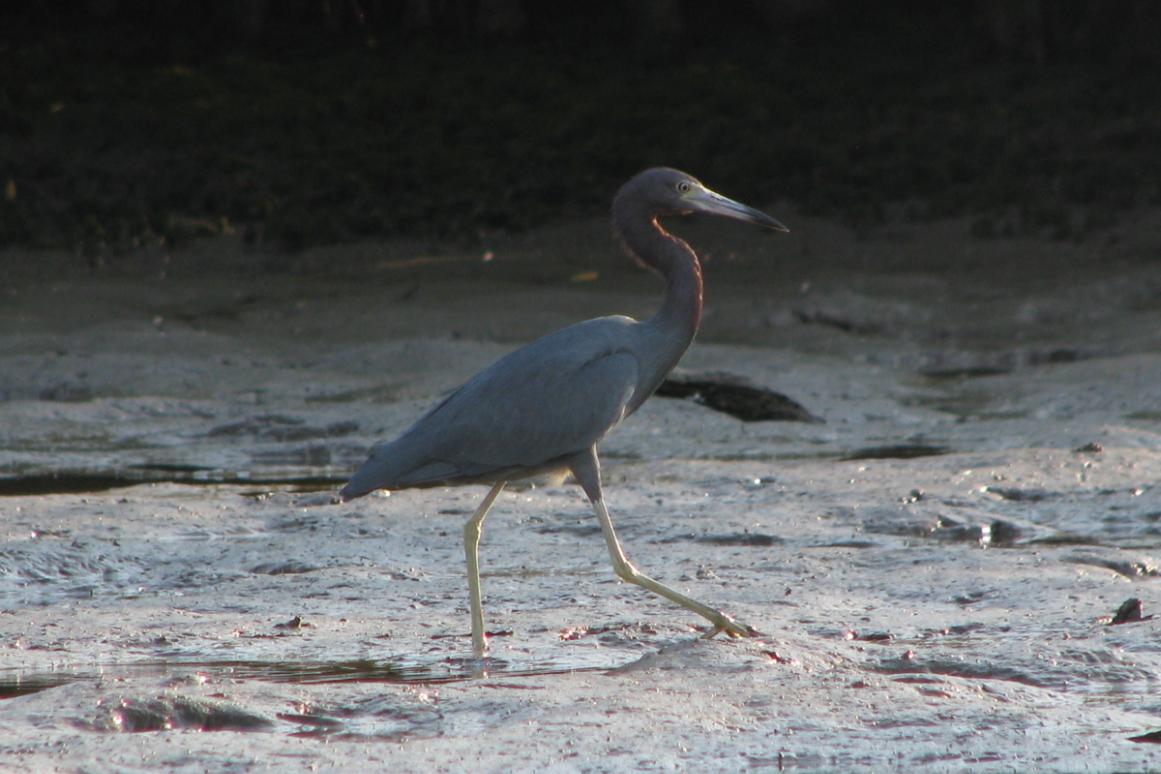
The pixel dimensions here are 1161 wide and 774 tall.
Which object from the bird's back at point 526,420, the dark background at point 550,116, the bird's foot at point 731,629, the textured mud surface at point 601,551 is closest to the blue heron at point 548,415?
the bird's back at point 526,420

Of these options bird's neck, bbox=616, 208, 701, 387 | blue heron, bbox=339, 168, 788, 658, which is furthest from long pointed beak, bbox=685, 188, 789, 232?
blue heron, bbox=339, 168, 788, 658

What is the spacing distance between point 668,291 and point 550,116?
15611mm

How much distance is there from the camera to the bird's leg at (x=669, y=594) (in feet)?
17.7

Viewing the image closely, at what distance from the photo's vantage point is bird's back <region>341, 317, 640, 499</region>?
5.69m

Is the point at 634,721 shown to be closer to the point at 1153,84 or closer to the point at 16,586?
the point at 16,586

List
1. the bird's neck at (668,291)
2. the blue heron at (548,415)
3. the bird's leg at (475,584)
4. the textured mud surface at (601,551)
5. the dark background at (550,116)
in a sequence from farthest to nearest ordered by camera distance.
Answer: the dark background at (550,116) → the bird's neck at (668,291) → the blue heron at (548,415) → the bird's leg at (475,584) → the textured mud surface at (601,551)

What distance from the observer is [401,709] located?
452cm

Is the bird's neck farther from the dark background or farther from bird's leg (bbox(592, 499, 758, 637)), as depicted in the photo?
the dark background

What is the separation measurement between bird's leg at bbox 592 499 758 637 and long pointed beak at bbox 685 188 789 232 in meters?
1.08

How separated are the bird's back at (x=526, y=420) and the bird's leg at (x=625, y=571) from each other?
0.21ft

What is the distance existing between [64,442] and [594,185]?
10085 mm

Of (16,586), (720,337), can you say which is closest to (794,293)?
(720,337)

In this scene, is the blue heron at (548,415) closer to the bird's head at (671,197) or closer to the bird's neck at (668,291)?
the bird's neck at (668,291)

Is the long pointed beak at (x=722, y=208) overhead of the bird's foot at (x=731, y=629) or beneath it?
overhead
